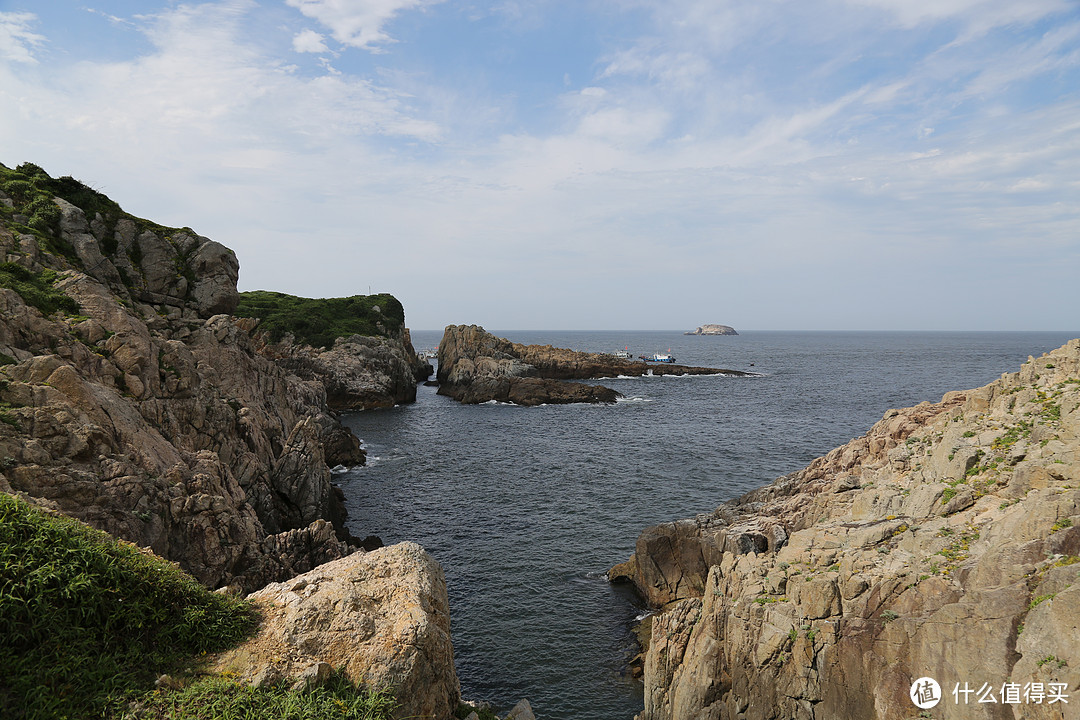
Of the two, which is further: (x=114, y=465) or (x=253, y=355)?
(x=253, y=355)

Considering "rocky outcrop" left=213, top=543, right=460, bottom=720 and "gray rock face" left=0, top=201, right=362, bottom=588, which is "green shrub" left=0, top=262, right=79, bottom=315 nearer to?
"gray rock face" left=0, top=201, right=362, bottom=588

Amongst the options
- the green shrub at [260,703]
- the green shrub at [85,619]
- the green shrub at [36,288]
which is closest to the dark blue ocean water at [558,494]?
Result: the green shrub at [260,703]

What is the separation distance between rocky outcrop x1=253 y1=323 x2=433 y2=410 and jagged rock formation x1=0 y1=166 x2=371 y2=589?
44.8m

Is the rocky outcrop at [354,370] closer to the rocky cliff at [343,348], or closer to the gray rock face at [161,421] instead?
the rocky cliff at [343,348]

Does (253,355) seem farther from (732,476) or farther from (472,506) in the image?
(732,476)

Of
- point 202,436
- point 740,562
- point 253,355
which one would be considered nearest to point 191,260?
point 253,355

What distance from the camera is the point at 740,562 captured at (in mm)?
19656

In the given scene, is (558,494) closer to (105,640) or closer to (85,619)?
(105,640)

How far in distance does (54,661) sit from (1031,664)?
60.6 ft

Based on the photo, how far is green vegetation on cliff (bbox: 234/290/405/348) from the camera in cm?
9894

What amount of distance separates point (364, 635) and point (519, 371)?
9518 cm

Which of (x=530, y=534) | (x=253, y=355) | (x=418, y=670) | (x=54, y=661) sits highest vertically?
(x=253, y=355)

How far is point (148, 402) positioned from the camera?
2512cm

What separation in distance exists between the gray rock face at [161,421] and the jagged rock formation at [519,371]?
55.5m
